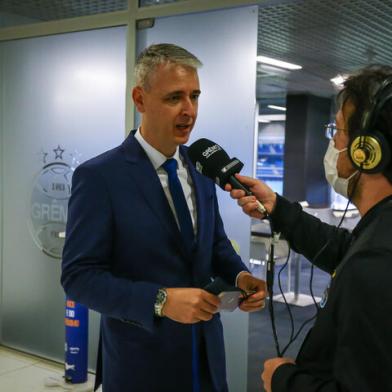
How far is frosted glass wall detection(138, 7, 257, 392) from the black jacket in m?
1.68

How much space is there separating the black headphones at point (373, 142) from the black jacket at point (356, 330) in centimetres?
8

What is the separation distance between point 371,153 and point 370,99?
0.44 feet

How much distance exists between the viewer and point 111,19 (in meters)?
3.08

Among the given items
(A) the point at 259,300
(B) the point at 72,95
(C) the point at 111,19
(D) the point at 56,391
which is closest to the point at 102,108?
(B) the point at 72,95

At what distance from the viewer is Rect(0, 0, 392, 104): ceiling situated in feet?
11.3

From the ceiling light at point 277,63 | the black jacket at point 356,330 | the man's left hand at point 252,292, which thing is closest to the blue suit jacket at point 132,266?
the man's left hand at point 252,292

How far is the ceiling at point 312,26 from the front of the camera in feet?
11.3

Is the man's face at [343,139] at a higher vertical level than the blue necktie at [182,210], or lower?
higher

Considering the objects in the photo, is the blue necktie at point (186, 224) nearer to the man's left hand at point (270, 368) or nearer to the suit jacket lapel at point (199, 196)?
the suit jacket lapel at point (199, 196)

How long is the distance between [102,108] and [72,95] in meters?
0.28

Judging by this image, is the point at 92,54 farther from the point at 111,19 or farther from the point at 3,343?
the point at 3,343

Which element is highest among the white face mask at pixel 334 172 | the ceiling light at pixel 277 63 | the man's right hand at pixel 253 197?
the ceiling light at pixel 277 63

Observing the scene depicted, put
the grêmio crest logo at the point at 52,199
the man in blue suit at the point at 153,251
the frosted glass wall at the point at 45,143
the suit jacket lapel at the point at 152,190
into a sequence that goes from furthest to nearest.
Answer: the grêmio crest logo at the point at 52,199 → the frosted glass wall at the point at 45,143 → the suit jacket lapel at the point at 152,190 → the man in blue suit at the point at 153,251

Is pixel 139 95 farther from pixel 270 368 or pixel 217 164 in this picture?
pixel 270 368
